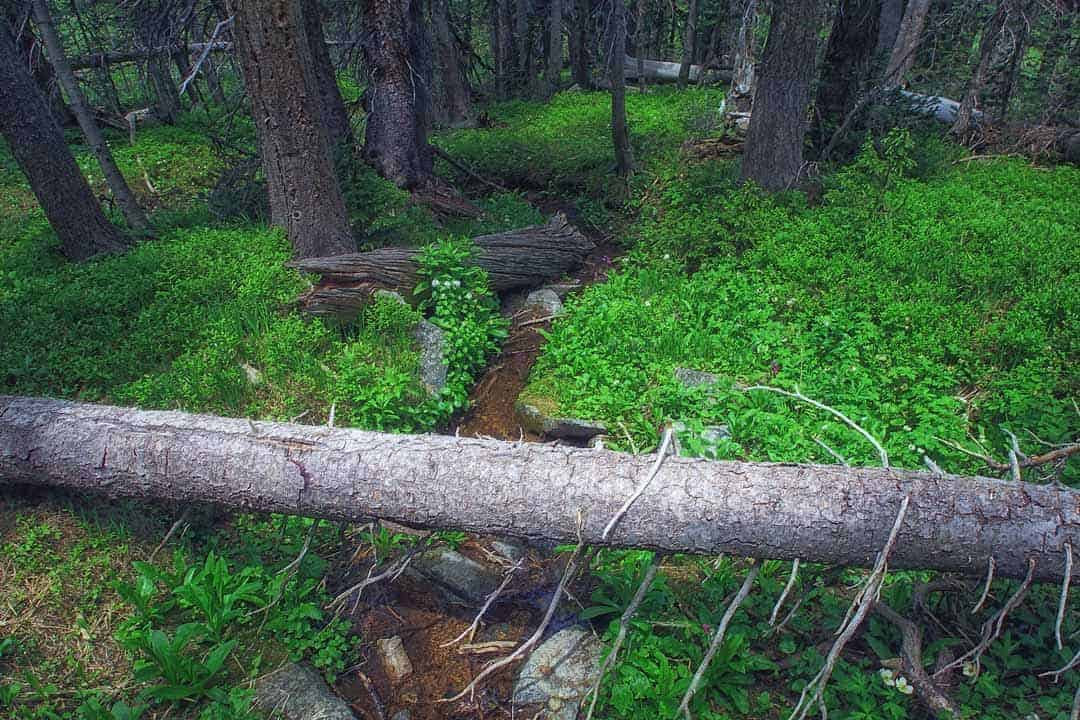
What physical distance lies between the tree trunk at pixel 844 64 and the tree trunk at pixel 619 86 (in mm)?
2745

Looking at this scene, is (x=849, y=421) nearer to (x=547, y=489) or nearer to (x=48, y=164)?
(x=547, y=489)

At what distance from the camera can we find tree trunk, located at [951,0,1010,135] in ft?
27.3

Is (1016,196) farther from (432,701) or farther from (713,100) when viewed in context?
(432,701)

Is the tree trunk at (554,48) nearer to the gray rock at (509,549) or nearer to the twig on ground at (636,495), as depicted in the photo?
the gray rock at (509,549)

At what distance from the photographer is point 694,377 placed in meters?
4.91

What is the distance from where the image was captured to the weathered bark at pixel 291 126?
5.39 m

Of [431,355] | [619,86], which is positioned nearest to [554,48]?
[619,86]

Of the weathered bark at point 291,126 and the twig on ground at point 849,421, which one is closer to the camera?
the twig on ground at point 849,421

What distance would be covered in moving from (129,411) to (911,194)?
25.9 feet

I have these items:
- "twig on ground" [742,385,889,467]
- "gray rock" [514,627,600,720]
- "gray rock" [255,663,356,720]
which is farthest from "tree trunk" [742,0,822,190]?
"gray rock" [255,663,356,720]

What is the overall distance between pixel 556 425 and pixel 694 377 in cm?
118

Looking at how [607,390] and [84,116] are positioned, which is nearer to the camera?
[607,390]

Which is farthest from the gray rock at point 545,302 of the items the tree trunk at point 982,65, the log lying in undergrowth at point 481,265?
the tree trunk at point 982,65

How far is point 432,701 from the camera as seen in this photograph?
3143mm
